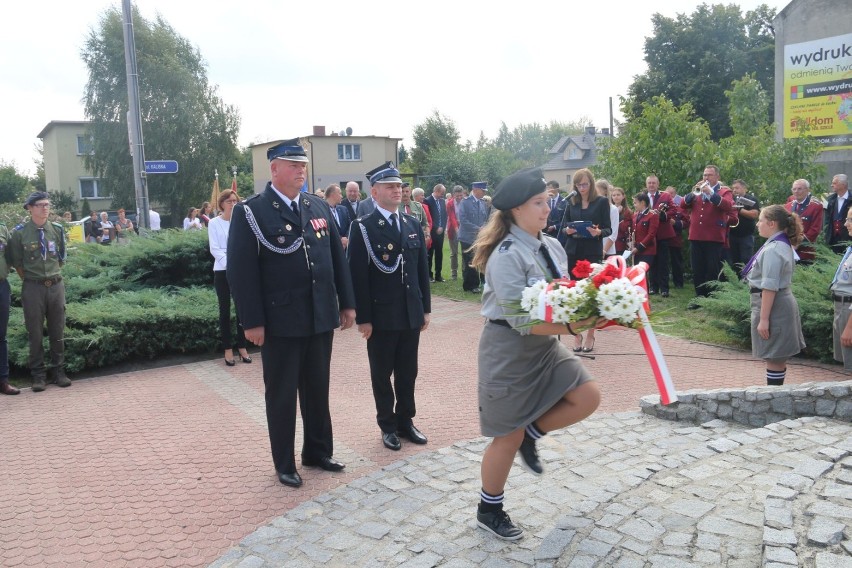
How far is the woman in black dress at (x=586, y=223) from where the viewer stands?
9.01 m

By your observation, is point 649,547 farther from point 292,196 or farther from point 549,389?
point 292,196

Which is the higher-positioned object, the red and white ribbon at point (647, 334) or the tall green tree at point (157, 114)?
the tall green tree at point (157, 114)

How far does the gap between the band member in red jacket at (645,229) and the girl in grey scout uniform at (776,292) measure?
6577mm

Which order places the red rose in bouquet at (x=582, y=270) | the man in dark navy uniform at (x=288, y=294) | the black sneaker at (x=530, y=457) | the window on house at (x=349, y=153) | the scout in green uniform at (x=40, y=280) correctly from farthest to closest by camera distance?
the window on house at (x=349, y=153) < the scout in green uniform at (x=40, y=280) < the man in dark navy uniform at (x=288, y=294) < the black sneaker at (x=530, y=457) < the red rose in bouquet at (x=582, y=270)

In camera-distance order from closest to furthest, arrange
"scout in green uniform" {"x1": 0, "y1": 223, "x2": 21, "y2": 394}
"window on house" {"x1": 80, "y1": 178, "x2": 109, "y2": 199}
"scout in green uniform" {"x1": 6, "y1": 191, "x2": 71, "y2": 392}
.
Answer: "scout in green uniform" {"x1": 0, "y1": 223, "x2": 21, "y2": 394}, "scout in green uniform" {"x1": 6, "y1": 191, "x2": 71, "y2": 392}, "window on house" {"x1": 80, "y1": 178, "x2": 109, "y2": 199}

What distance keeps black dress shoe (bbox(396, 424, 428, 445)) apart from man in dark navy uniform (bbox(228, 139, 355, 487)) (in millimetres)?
746

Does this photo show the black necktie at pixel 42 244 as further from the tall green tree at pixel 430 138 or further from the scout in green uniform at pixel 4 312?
the tall green tree at pixel 430 138

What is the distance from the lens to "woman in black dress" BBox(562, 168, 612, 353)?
9.01 meters

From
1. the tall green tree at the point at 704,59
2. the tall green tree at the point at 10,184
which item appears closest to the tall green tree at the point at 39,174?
the tall green tree at the point at 10,184

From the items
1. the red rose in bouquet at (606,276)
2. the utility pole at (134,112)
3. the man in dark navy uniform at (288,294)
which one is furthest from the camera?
the utility pole at (134,112)

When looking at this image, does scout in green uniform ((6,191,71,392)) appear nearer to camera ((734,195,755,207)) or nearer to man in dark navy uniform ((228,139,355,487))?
man in dark navy uniform ((228,139,355,487))

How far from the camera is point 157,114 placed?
42562 mm

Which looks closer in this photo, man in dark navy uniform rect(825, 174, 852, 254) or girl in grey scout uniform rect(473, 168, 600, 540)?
girl in grey scout uniform rect(473, 168, 600, 540)

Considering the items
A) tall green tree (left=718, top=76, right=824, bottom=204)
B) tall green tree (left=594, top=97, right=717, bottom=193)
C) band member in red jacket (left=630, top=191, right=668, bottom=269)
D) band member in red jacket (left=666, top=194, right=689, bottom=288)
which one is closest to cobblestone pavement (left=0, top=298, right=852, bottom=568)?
band member in red jacket (left=630, top=191, right=668, bottom=269)
